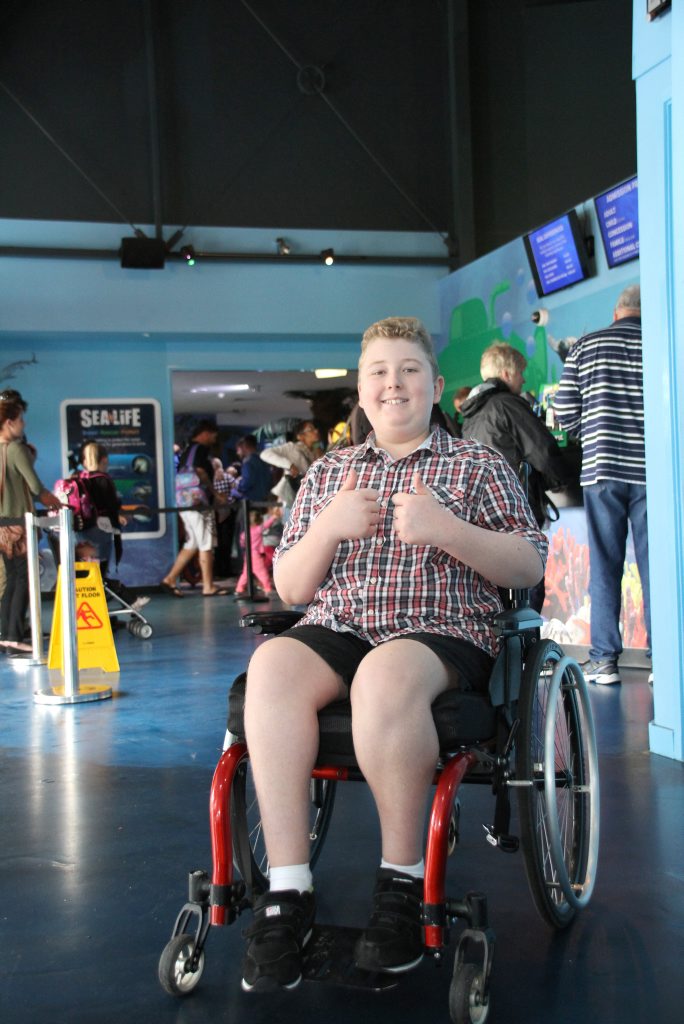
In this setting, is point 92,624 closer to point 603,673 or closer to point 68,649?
point 68,649

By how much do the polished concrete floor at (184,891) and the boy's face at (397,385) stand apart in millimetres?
959

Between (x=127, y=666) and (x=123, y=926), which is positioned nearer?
(x=123, y=926)

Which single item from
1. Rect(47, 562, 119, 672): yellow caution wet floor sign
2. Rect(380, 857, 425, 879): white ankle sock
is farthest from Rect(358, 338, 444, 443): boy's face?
Rect(47, 562, 119, 672): yellow caution wet floor sign

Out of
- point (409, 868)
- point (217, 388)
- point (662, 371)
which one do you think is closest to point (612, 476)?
point (662, 371)

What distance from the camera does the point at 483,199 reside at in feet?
32.2

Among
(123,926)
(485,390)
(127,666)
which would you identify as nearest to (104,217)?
(127,666)

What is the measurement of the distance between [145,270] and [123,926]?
797 cm

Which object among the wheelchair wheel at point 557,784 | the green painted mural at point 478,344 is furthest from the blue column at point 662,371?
the green painted mural at point 478,344

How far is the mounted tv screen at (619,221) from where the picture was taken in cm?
649

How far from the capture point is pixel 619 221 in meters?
6.68

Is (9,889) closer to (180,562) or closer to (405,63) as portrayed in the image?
(180,562)

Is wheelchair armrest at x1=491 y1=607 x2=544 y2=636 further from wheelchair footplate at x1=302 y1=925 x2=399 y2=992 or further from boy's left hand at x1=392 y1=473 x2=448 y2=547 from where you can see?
wheelchair footplate at x1=302 y1=925 x2=399 y2=992

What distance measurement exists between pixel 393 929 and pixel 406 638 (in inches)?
18.4

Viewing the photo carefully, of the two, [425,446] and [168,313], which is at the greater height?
[168,313]
